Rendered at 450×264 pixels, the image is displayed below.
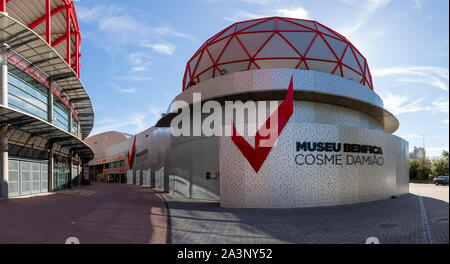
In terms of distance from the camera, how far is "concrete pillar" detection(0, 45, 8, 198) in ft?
49.5

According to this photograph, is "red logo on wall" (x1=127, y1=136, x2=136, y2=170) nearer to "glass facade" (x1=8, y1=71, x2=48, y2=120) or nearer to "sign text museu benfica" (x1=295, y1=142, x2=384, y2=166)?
"glass facade" (x1=8, y1=71, x2=48, y2=120)

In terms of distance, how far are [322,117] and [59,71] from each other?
20.1 meters

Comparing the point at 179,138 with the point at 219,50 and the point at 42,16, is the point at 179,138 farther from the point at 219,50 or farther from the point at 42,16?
the point at 42,16

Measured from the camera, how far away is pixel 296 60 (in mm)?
17359

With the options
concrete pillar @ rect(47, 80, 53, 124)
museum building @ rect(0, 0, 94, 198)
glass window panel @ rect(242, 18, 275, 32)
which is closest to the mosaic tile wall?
glass window panel @ rect(242, 18, 275, 32)

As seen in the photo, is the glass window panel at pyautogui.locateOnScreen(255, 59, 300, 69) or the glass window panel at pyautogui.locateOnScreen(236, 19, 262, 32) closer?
the glass window panel at pyautogui.locateOnScreen(255, 59, 300, 69)

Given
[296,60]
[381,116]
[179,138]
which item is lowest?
[179,138]

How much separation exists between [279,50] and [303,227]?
43.0 feet

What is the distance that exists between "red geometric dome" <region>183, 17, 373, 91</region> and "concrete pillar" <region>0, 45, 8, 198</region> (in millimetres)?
12017

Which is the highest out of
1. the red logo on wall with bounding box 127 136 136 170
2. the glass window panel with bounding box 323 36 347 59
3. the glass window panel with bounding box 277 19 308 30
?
the glass window panel with bounding box 277 19 308 30

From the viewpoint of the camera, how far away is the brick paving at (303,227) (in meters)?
6.52

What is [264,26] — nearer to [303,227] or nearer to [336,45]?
[336,45]

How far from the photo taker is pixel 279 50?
17.7 m
